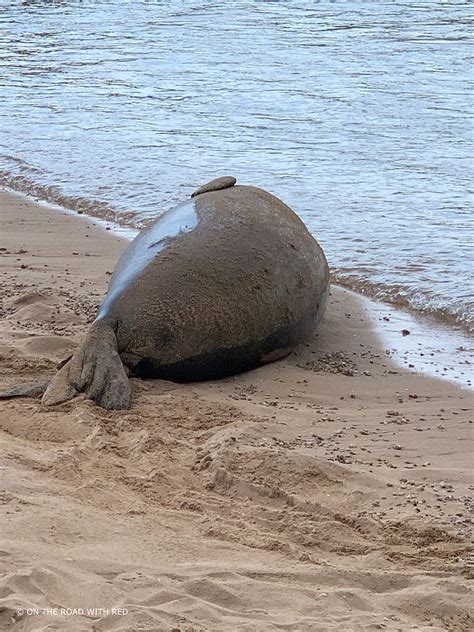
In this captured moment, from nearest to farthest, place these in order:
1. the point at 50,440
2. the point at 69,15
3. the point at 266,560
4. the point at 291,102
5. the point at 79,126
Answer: the point at 266,560 → the point at 50,440 → the point at 79,126 → the point at 291,102 → the point at 69,15

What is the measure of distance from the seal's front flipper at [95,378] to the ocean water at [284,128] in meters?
2.18

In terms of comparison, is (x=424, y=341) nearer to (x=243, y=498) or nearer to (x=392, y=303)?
(x=392, y=303)

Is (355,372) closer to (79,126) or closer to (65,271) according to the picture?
(65,271)

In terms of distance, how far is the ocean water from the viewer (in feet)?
22.8

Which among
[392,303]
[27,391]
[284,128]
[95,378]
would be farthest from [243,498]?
[284,128]

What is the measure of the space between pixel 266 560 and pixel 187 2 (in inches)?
840

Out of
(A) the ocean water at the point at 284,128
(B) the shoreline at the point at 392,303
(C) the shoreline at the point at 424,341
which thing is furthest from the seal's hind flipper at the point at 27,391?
(A) the ocean water at the point at 284,128

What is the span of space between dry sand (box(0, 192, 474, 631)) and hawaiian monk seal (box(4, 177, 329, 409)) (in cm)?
10

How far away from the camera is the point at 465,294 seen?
5.86m

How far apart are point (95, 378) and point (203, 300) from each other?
0.66m

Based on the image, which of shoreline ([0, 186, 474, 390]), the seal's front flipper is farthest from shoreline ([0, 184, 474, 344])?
the seal's front flipper

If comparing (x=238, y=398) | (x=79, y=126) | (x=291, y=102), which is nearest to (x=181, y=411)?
(x=238, y=398)

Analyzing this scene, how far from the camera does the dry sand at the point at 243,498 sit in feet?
8.65

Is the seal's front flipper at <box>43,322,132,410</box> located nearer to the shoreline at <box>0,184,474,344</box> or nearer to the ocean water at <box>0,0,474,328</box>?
the shoreline at <box>0,184,474,344</box>
